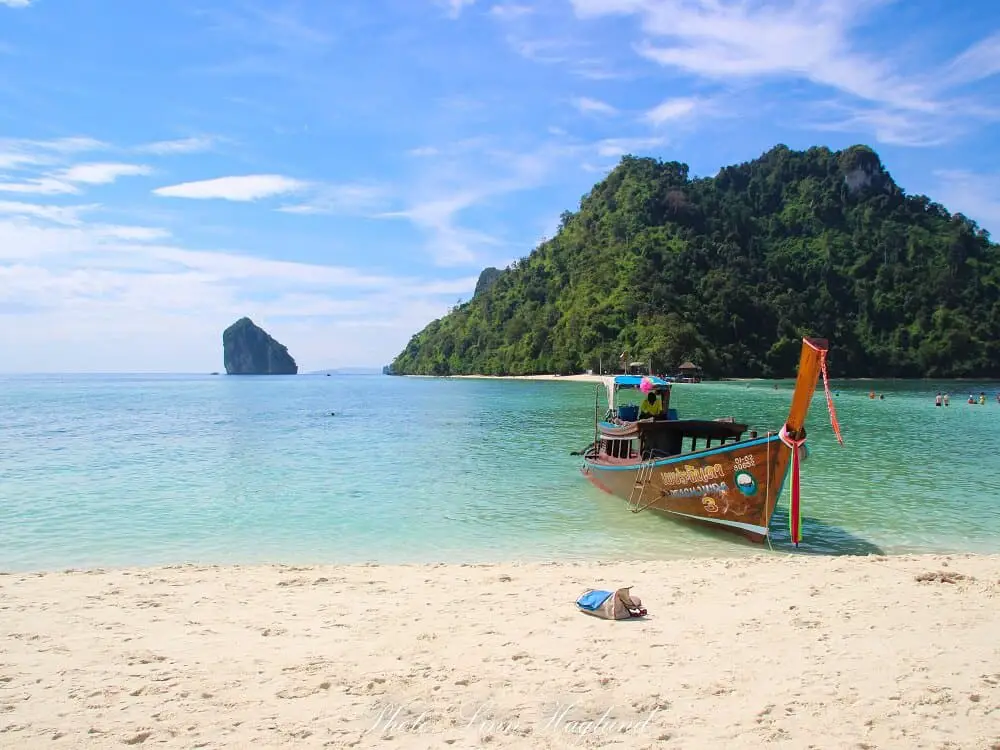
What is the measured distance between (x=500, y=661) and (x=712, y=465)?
310 inches

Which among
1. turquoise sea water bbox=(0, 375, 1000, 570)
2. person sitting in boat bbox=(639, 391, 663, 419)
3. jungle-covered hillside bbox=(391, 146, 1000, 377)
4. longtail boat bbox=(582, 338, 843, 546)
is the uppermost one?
jungle-covered hillside bbox=(391, 146, 1000, 377)

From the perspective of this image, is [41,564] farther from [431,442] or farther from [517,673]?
[431,442]

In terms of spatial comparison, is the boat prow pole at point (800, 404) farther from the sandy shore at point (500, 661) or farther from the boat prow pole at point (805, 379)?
the sandy shore at point (500, 661)

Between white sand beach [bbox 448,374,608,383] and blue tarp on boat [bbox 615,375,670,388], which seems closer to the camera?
blue tarp on boat [bbox 615,375,670,388]

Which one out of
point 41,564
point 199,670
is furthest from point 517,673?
point 41,564

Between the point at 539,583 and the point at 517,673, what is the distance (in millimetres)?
3314

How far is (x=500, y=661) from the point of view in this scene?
21.3 feet

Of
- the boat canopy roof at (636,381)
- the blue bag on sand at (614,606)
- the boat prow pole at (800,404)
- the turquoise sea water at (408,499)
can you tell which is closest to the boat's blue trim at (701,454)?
the boat prow pole at (800,404)

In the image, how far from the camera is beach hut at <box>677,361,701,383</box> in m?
103

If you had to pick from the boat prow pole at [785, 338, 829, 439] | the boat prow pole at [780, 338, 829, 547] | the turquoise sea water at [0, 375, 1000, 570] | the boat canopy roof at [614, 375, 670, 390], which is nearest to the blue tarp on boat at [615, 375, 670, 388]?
→ the boat canopy roof at [614, 375, 670, 390]

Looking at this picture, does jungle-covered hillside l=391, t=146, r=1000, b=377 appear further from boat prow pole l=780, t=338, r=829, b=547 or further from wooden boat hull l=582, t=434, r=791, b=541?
boat prow pole l=780, t=338, r=829, b=547

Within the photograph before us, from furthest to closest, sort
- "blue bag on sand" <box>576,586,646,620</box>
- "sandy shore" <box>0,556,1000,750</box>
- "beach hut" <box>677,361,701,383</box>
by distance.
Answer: "beach hut" <box>677,361,701,383</box>
"blue bag on sand" <box>576,586,646,620</box>
"sandy shore" <box>0,556,1000,750</box>

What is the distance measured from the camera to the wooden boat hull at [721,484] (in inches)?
477

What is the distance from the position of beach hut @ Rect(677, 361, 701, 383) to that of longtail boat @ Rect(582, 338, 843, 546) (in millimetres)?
87615
